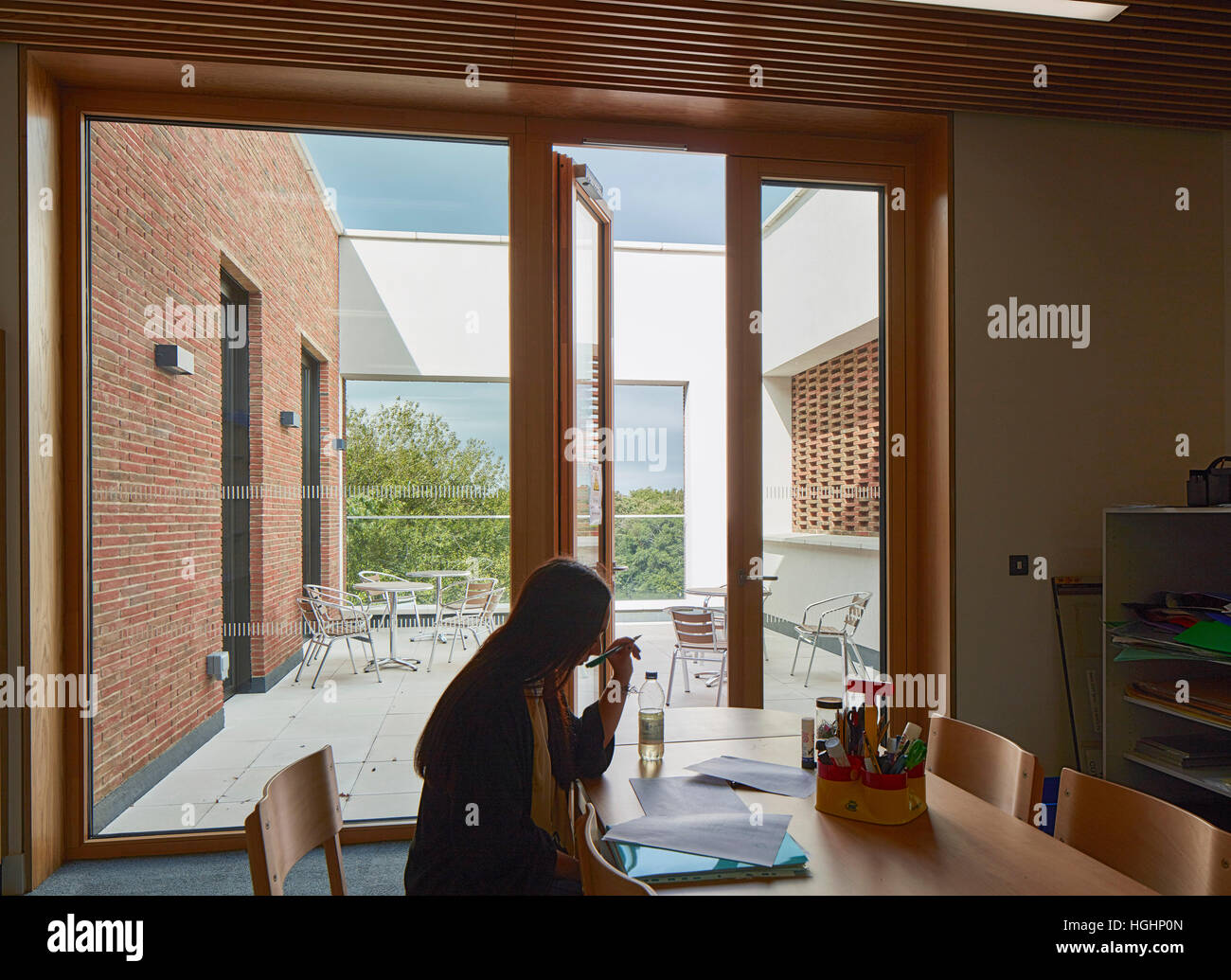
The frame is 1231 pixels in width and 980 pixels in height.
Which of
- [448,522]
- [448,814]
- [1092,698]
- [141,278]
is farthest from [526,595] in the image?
[1092,698]

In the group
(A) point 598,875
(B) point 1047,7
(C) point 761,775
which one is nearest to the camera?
(A) point 598,875

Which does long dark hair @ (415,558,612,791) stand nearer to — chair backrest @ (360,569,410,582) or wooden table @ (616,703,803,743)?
wooden table @ (616,703,803,743)

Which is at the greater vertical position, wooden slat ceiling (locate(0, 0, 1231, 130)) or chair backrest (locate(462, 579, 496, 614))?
wooden slat ceiling (locate(0, 0, 1231, 130))

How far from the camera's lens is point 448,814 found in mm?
1623

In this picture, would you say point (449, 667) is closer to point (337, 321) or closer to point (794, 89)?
point (337, 321)

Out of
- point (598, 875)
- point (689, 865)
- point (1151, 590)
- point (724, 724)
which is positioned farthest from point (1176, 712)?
point (598, 875)

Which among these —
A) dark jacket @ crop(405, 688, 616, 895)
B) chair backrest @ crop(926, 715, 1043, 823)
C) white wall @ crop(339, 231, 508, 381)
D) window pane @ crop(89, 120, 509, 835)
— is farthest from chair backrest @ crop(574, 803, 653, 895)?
white wall @ crop(339, 231, 508, 381)

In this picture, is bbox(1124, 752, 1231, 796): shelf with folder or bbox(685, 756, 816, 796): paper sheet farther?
bbox(1124, 752, 1231, 796): shelf with folder

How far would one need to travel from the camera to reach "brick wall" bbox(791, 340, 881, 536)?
12.7 ft

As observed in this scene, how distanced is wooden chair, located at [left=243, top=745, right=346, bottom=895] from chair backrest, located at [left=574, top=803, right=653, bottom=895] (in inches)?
23.3

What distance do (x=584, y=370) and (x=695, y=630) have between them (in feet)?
6.53

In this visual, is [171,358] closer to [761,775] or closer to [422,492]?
[422,492]

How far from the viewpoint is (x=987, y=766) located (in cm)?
205

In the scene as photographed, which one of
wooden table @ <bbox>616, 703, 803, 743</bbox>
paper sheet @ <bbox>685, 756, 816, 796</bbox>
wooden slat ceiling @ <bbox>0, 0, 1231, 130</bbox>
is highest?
wooden slat ceiling @ <bbox>0, 0, 1231, 130</bbox>
